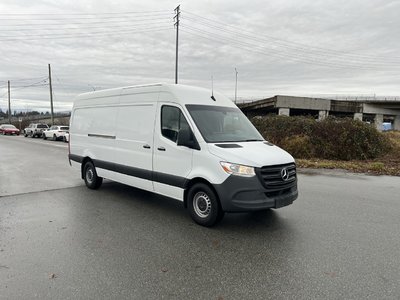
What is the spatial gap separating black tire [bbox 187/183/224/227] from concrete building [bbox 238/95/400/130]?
3932 centimetres

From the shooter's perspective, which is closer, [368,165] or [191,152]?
[191,152]

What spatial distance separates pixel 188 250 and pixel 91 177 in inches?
186

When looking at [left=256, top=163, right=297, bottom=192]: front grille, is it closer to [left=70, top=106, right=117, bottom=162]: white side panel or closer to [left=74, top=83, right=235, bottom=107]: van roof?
[left=74, top=83, right=235, bottom=107]: van roof

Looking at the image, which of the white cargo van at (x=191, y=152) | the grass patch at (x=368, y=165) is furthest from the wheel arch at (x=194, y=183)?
the grass patch at (x=368, y=165)

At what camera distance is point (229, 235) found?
4.94 meters

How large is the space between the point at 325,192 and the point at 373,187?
1.83m

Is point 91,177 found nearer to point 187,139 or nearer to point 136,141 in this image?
point 136,141

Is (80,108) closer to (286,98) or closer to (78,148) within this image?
(78,148)

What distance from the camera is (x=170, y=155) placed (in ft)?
18.8

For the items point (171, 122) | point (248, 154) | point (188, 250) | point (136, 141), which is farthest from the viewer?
point (136, 141)

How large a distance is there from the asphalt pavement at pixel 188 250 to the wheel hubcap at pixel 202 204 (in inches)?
10.0

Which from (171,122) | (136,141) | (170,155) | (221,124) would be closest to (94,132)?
(136,141)

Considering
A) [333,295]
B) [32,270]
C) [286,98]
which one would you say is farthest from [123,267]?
[286,98]

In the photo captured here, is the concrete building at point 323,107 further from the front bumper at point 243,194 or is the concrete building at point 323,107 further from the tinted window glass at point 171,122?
the front bumper at point 243,194
